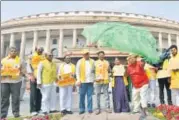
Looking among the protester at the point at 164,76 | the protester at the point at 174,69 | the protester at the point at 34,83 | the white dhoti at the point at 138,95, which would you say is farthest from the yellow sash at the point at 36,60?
the protester at the point at 174,69

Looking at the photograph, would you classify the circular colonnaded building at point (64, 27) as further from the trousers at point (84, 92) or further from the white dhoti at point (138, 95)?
the white dhoti at point (138, 95)

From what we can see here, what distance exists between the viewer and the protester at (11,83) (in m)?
8.88

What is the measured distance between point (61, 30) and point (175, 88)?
160 ft

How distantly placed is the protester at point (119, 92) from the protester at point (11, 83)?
2465mm

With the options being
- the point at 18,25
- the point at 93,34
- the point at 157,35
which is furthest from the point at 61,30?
the point at 93,34

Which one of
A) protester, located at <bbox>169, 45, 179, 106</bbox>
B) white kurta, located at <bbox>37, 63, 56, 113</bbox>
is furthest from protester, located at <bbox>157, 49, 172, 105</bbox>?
white kurta, located at <bbox>37, 63, 56, 113</bbox>

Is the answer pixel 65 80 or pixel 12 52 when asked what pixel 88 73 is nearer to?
pixel 65 80

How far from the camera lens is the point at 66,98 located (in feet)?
30.2

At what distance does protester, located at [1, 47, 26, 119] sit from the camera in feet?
29.1

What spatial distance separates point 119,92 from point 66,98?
4.57 ft

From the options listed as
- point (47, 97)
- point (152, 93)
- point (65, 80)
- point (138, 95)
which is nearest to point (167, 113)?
point (138, 95)

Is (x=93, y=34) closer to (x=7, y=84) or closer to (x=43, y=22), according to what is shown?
(x=7, y=84)

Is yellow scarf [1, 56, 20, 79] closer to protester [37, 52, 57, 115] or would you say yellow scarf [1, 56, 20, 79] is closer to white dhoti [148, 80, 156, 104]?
protester [37, 52, 57, 115]

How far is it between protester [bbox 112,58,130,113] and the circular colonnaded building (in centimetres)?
4429
